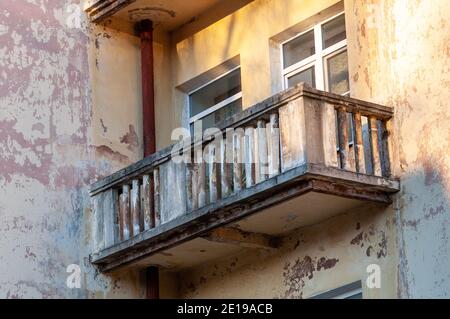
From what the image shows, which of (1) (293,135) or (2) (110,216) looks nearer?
(1) (293,135)

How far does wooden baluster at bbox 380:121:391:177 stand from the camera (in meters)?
14.3

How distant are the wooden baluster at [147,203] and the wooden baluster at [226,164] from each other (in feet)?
4.12

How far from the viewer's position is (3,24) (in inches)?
648

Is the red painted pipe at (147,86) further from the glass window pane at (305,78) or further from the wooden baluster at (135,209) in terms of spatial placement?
the glass window pane at (305,78)

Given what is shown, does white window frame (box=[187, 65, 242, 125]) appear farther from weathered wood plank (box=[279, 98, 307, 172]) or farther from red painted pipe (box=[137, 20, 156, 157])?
weathered wood plank (box=[279, 98, 307, 172])

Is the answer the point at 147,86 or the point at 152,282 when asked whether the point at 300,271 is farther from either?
the point at 147,86

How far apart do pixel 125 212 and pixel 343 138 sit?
10.2 feet

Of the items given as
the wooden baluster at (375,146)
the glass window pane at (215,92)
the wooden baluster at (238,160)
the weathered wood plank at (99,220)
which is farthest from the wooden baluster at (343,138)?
the weathered wood plank at (99,220)

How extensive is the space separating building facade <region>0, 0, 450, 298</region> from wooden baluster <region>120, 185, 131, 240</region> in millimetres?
34

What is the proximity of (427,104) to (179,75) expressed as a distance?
15.6ft

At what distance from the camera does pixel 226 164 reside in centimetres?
1491

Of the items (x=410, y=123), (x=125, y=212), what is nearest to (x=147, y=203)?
(x=125, y=212)

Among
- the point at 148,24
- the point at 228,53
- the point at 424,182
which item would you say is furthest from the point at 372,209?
the point at 148,24

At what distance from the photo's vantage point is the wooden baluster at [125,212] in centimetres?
1602
